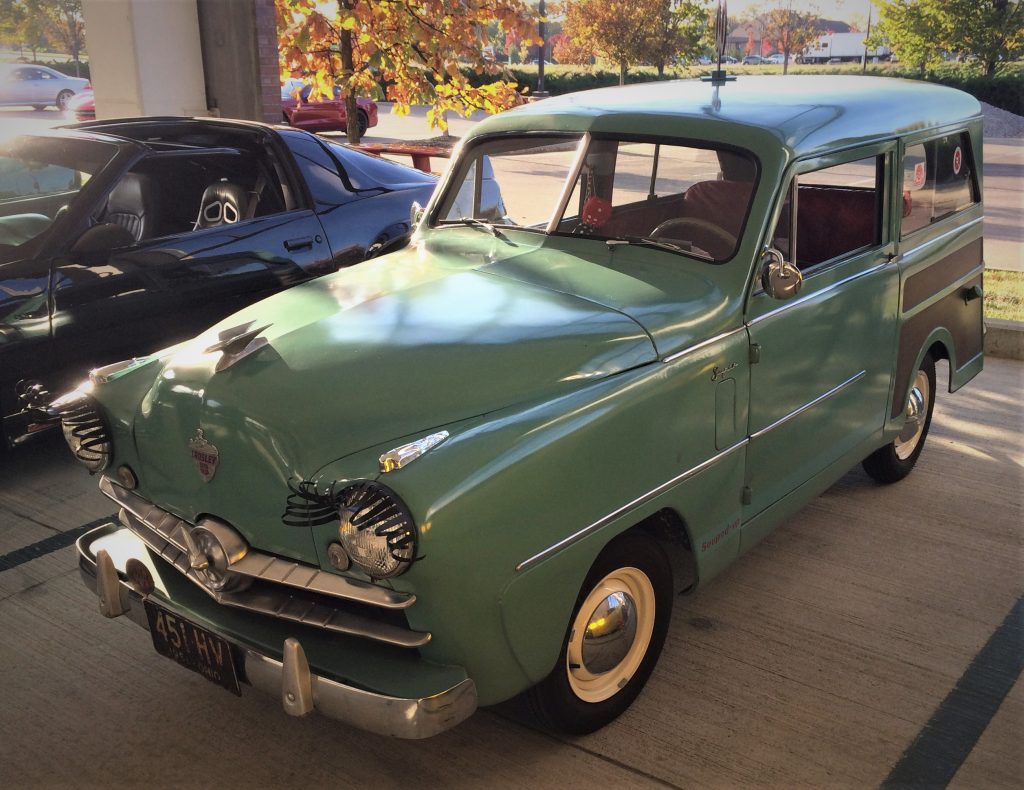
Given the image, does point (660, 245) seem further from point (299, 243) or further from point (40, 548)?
point (40, 548)

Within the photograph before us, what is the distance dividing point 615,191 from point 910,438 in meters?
2.14

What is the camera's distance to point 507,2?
8.27m

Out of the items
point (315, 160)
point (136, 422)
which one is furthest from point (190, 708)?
point (315, 160)

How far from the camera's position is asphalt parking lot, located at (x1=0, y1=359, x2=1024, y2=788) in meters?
2.98

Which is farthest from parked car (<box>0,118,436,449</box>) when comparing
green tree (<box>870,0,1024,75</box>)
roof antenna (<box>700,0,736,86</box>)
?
green tree (<box>870,0,1024,75</box>)

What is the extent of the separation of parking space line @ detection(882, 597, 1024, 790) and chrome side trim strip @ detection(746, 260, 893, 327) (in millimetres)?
1386

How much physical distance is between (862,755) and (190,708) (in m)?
2.12

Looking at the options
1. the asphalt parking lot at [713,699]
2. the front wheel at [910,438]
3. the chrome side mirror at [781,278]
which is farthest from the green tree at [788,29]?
the chrome side mirror at [781,278]

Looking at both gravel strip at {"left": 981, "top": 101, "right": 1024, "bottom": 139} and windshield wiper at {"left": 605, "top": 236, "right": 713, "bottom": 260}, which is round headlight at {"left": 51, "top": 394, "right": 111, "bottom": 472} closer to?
windshield wiper at {"left": 605, "top": 236, "right": 713, "bottom": 260}

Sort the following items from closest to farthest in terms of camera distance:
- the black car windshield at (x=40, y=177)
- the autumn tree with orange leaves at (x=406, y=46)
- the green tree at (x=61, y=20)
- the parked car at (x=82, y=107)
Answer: the black car windshield at (x=40, y=177) < the autumn tree with orange leaves at (x=406, y=46) < the green tree at (x=61, y=20) < the parked car at (x=82, y=107)

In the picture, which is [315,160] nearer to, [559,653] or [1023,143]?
[559,653]

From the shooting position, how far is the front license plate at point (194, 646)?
2.73 m

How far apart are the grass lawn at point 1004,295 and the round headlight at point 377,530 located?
20.1 feet

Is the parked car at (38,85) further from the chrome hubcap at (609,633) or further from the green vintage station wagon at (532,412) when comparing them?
the chrome hubcap at (609,633)
